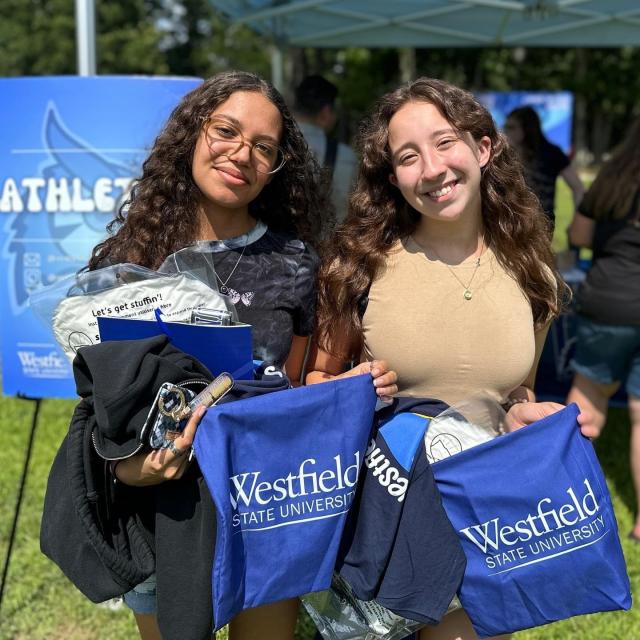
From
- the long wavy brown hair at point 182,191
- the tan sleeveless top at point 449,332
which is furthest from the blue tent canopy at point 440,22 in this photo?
the tan sleeveless top at point 449,332

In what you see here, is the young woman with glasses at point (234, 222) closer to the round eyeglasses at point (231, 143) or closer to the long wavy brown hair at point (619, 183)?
→ the round eyeglasses at point (231, 143)

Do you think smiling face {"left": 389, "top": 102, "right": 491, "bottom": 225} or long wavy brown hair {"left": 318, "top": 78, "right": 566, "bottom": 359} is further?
long wavy brown hair {"left": 318, "top": 78, "right": 566, "bottom": 359}

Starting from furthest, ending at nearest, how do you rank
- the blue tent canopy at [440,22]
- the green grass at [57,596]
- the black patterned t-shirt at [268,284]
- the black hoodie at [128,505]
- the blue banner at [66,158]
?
the blue tent canopy at [440,22] → the blue banner at [66,158] → the green grass at [57,596] → the black patterned t-shirt at [268,284] → the black hoodie at [128,505]

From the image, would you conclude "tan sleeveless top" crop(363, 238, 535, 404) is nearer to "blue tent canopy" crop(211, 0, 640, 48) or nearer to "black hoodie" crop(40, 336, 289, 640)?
"black hoodie" crop(40, 336, 289, 640)

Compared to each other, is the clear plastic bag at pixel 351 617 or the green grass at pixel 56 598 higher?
the clear plastic bag at pixel 351 617

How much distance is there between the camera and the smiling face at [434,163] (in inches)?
69.9

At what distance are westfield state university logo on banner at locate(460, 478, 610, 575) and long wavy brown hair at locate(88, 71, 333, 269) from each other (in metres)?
0.89

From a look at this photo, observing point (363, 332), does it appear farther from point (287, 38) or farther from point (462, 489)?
point (287, 38)

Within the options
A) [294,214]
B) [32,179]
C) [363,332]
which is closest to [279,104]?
[294,214]

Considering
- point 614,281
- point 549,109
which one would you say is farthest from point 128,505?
point 549,109

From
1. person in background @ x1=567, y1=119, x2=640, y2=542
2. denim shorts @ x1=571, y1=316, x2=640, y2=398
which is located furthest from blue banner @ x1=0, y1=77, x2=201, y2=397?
denim shorts @ x1=571, y1=316, x2=640, y2=398

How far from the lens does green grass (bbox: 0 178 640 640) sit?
2980mm

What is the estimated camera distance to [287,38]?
813cm

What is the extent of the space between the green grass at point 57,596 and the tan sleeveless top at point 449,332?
973 millimetres
